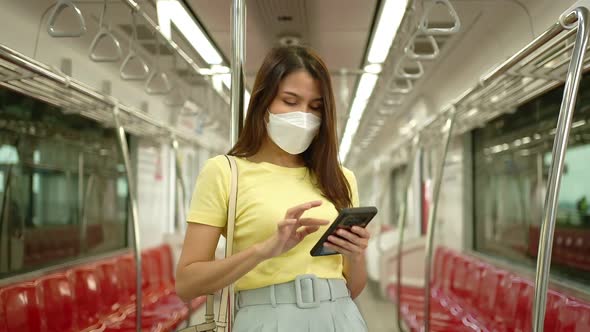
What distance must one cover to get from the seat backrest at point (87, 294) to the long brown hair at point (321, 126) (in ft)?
11.2

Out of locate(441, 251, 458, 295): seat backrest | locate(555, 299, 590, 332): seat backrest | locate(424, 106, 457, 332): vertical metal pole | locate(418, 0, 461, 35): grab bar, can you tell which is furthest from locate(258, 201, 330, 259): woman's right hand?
locate(441, 251, 458, 295): seat backrest

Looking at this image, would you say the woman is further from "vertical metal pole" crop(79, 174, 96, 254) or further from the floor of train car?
"vertical metal pole" crop(79, 174, 96, 254)

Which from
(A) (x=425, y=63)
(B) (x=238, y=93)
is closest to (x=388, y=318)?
(A) (x=425, y=63)

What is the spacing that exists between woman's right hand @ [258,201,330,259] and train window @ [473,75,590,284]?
12.1 ft

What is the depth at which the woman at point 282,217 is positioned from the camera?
1.34 m

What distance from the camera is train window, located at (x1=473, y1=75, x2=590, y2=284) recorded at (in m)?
4.38

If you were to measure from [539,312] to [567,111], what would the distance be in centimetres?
73

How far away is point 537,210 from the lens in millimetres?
5402

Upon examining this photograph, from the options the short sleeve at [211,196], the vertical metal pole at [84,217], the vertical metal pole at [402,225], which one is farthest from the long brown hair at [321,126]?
the vertical metal pole at [84,217]

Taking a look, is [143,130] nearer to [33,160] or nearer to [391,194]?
[33,160]

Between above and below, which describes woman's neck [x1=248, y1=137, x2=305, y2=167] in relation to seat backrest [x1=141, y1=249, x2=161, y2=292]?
above

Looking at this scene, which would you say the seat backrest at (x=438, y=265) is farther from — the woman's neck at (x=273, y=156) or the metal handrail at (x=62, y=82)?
the woman's neck at (x=273, y=156)

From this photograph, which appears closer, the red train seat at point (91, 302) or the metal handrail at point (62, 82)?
the metal handrail at point (62, 82)

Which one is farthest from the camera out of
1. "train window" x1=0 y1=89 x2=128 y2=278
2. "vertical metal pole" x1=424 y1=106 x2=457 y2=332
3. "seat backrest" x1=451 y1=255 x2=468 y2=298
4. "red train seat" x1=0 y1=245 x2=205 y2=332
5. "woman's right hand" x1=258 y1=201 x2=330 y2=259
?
"seat backrest" x1=451 y1=255 x2=468 y2=298
